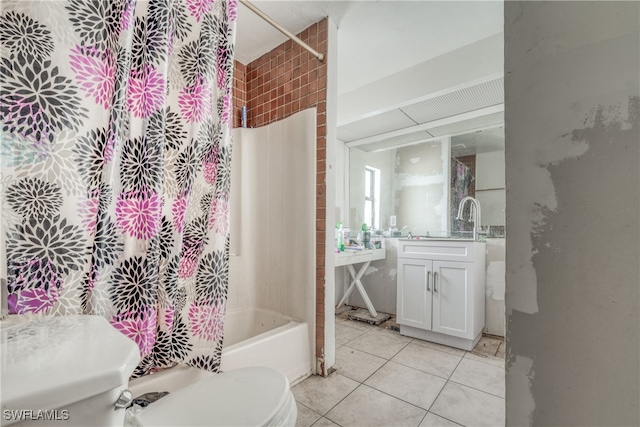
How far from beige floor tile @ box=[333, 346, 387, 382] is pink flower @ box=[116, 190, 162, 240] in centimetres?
144

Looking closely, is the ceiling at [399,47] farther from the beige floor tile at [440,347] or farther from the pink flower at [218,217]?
the beige floor tile at [440,347]

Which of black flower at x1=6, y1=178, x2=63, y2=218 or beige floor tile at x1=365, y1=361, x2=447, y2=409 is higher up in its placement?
black flower at x1=6, y1=178, x2=63, y2=218

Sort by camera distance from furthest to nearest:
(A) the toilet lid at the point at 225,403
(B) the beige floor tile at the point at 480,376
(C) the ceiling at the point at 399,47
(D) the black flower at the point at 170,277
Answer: (C) the ceiling at the point at 399,47
(B) the beige floor tile at the point at 480,376
(D) the black flower at the point at 170,277
(A) the toilet lid at the point at 225,403

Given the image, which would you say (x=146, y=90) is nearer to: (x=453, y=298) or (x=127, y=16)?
(x=127, y=16)

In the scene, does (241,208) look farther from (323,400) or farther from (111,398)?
(111,398)

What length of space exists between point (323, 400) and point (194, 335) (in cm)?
80

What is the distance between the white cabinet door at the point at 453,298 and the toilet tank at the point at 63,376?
2157 millimetres

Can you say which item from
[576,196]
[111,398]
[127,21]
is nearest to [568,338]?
[576,196]

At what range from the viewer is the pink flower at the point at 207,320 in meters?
1.23

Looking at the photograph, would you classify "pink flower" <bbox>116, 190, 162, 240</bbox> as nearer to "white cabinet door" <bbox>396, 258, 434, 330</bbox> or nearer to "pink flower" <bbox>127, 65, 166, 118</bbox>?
"pink flower" <bbox>127, 65, 166, 118</bbox>

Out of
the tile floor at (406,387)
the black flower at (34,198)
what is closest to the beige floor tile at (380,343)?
the tile floor at (406,387)

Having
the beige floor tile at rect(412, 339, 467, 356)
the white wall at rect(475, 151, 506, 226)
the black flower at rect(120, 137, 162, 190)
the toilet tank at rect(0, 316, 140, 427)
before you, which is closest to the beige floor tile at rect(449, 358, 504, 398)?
the beige floor tile at rect(412, 339, 467, 356)

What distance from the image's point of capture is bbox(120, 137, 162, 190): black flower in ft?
3.34

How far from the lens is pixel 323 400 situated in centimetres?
152
